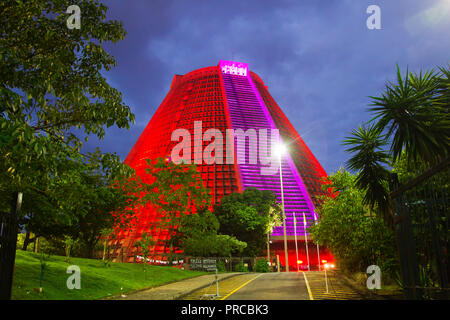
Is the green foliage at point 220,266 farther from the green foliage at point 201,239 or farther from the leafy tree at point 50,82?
the leafy tree at point 50,82

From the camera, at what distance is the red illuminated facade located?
77.8 m

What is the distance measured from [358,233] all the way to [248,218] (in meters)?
37.4

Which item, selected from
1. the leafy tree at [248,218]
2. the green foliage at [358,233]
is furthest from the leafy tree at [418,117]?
the leafy tree at [248,218]

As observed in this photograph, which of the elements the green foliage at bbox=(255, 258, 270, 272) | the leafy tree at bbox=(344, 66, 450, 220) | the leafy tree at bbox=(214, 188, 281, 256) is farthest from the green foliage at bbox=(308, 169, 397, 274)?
the leafy tree at bbox=(214, 188, 281, 256)

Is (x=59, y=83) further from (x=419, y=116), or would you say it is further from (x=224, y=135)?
(x=224, y=135)

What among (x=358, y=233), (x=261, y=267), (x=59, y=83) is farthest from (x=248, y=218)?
(x=59, y=83)

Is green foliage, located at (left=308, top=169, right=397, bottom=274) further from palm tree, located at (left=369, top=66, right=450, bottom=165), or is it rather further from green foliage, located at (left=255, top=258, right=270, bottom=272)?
green foliage, located at (left=255, top=258, right=270, bottom=272)

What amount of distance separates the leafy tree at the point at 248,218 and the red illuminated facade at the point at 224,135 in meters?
12.7

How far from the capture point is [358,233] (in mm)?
17703

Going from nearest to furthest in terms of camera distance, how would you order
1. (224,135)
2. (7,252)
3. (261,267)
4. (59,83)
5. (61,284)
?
(7,252) < (59,83) < (61,284) < (261,267) < (224,135)

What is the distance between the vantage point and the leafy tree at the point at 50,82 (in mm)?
7215
